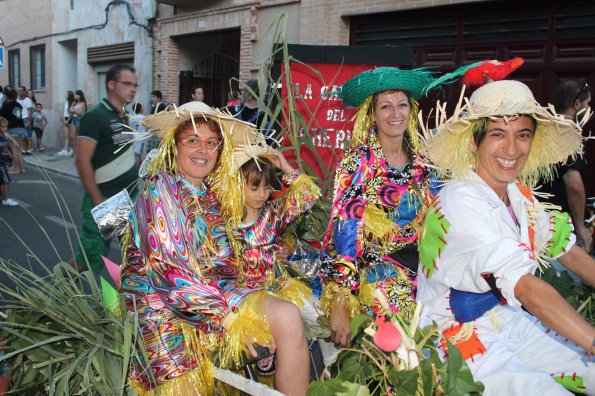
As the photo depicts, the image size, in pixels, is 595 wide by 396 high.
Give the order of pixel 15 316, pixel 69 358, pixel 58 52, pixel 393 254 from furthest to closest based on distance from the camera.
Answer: pixel 58 52 → pixel 393 254 → pixel 15 316 → pixel 69 358

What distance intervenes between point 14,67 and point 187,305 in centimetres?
2569

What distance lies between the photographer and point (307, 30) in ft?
34.3

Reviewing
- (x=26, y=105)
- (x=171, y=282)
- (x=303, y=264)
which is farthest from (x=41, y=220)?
(x=26, y=105)

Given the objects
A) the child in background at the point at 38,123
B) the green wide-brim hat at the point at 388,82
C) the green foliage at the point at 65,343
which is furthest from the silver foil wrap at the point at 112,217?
the child in background at the point at 38,123

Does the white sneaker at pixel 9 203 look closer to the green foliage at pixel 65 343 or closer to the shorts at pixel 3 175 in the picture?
the shorts at pixel 3 175

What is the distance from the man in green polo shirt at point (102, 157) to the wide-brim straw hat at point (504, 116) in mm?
2661

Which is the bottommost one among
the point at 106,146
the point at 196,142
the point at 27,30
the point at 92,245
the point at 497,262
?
the point at 92,245

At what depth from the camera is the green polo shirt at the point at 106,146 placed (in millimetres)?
4496

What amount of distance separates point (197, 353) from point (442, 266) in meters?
1.10

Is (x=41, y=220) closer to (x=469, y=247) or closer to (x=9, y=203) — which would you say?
(x=9, y=203)

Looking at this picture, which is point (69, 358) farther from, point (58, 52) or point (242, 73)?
point (58, 52)

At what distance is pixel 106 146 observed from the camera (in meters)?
4.57

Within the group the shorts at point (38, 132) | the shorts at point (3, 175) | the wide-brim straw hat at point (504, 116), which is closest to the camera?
the wide-brim straw hat at point (504, 116)

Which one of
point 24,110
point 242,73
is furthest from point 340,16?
point 24,110
